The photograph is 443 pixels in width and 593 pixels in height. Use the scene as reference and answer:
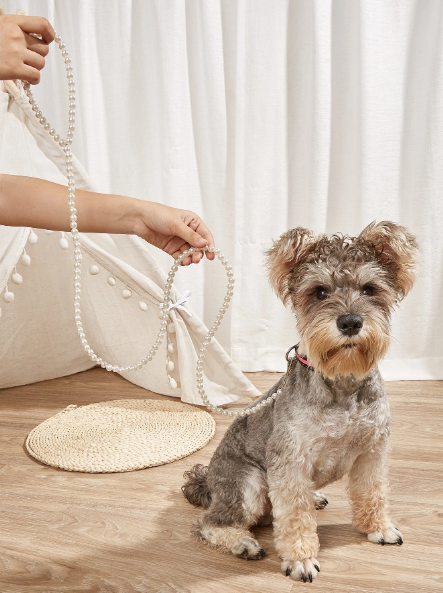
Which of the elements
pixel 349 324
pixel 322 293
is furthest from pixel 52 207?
pixel 349 324

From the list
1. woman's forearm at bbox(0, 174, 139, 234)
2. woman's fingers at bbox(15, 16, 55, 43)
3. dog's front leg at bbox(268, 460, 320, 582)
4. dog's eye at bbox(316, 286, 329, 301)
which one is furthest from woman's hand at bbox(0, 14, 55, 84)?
dog's front leg at bbox(268, 460, 320, 582)

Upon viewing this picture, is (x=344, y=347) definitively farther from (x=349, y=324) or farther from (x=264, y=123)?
(x=264, y=123)

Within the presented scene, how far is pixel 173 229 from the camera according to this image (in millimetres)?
1724

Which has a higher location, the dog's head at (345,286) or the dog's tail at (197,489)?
the dog's head at (345,286)

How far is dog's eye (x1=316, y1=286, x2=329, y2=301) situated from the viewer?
164cm

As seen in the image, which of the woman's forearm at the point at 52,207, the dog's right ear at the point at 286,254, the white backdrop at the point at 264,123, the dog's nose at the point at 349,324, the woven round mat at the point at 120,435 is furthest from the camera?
the white backdrop at the point at 264,123

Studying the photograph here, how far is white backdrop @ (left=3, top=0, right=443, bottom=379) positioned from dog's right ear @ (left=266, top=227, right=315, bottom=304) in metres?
1.61

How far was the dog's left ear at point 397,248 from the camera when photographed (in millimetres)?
1597

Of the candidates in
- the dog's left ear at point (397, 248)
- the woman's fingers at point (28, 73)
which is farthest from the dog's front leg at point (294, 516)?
the woman's fingers at point (28, 73)

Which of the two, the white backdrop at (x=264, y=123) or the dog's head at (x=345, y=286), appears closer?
the dog's head at (x=345, y=286)

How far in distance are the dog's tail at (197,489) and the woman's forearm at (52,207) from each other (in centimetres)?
84

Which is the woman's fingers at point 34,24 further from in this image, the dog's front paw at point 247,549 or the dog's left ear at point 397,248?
the dog's front paw at point 247,549

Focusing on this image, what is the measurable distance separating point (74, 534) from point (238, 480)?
566mm

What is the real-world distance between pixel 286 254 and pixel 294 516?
0.71 m
